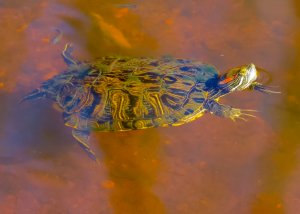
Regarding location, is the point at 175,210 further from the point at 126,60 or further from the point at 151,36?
the point at 151,36

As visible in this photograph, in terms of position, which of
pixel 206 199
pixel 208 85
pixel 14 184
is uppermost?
pixel 208 85

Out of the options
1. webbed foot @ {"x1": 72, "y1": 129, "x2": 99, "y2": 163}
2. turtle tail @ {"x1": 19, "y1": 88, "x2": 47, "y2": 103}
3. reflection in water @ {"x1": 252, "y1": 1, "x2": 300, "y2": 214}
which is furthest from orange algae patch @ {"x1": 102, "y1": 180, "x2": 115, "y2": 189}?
reflection in water @ {"x1": 252, "y1": 1, "x2": 300, "y2": 214}

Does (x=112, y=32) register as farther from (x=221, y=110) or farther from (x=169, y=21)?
(x=221, y=110)

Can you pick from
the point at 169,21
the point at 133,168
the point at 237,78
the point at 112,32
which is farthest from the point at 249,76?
the point at 112,32

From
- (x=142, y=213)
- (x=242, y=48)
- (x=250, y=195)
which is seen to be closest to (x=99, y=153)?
(x=142, y=213)

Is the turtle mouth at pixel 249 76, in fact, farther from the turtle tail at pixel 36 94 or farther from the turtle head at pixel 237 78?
the turtle tail at pixel 36 94

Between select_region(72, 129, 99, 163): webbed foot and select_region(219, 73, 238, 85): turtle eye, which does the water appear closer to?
select_region(72, 129, 99, 163): webbed foot

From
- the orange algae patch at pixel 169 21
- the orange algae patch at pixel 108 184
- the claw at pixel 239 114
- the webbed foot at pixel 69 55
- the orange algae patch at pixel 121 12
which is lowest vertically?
the orange algae patch at pixel 108 184

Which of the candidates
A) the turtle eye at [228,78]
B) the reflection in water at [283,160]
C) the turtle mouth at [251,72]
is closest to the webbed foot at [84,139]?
the turtle eye at [228,78]
